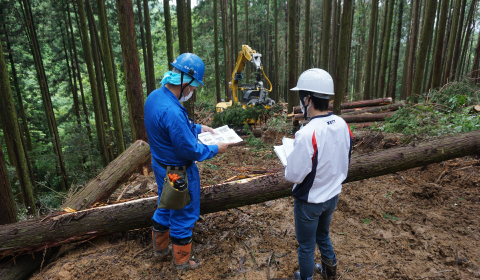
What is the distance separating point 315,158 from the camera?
6.45 feet

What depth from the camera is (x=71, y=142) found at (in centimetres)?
1171

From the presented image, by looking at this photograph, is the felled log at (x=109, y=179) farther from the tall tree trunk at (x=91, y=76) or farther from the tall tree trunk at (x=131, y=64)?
the tall tree trunk at (x=91, y=76)

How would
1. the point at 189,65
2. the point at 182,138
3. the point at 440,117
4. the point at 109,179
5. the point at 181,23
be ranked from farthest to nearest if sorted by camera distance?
the point at 181,23 < the point at 440,117 < the point at 109,179 < the point at 189,65 < the point at 182,138

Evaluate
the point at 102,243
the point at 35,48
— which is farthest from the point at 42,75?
Result: the point at 102,243

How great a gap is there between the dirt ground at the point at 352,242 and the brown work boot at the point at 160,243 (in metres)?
0.09

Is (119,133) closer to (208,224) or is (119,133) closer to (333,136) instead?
(208,224)

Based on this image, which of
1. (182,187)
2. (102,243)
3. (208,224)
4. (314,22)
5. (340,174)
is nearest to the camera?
(340,174)

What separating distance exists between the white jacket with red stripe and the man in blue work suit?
99cm

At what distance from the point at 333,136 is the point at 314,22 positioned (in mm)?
33236

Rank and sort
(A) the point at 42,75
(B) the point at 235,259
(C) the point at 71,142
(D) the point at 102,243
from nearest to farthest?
(B) the point at 235,259 → (D) the point at 102,243 → (A) the point at 42,75 → (C) the point at 71,142

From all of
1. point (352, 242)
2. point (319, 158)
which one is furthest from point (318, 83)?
point (352, 242)

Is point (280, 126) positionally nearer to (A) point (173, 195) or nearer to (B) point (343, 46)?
(B) point (343, 46)

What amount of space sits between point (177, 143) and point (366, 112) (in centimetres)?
1060

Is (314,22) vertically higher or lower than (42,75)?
higher
